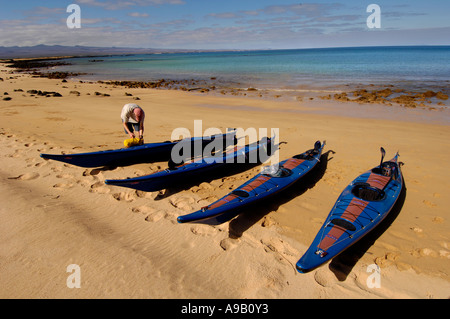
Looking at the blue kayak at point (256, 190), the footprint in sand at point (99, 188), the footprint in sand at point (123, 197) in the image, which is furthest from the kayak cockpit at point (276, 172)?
the footprint in sand at point (99, 188)

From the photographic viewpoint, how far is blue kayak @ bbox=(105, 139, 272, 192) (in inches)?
247

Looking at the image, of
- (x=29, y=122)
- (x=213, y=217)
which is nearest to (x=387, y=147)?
(x=213, y=217)

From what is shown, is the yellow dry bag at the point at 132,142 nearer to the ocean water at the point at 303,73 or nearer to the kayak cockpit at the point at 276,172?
the kayak cockpit at the point at 276,172

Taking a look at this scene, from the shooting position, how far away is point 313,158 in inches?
312

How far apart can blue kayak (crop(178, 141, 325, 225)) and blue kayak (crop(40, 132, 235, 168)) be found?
3644mm

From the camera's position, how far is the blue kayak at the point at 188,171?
627 centimetres

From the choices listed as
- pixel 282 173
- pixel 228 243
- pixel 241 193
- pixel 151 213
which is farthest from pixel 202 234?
pixel 282 173

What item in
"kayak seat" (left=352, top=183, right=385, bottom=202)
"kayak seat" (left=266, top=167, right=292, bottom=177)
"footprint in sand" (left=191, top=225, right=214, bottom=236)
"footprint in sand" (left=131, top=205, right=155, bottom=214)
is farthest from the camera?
"kayak seat" (left=266, top=167, right=292, bottom=177)

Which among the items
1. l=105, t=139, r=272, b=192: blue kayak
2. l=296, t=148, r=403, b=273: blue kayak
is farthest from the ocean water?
l=296, t=148, r=403, b=273: blue kayak

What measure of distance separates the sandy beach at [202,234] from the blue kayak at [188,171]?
350mm

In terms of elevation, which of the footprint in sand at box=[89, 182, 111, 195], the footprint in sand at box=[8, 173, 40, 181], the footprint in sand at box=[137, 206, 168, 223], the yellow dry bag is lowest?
the footprint in sand at box=[137, 206, 168, 223]

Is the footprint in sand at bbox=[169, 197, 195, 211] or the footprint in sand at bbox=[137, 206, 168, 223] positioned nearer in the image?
the footprint in sand at bbox=[137, 206, 168, 223]

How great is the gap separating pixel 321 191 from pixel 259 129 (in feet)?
19.6

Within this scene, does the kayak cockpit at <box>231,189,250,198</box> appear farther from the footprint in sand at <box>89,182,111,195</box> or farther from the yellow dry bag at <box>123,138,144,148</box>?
the yellow dry bag at <box>123,138,144,148</box>
